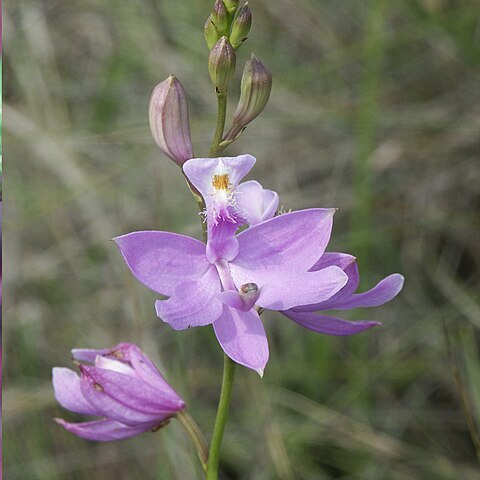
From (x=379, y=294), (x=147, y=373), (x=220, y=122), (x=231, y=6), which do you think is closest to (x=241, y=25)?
(x=231, y=6)

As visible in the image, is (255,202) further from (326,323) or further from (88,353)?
(88,353)

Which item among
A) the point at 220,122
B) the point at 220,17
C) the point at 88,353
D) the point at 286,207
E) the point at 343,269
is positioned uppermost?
the point at 220,17

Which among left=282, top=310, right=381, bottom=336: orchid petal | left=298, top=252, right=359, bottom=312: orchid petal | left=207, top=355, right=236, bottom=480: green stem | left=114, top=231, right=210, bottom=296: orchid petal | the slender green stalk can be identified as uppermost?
left=114, top=231, right=210, bottom=296: orchid petal

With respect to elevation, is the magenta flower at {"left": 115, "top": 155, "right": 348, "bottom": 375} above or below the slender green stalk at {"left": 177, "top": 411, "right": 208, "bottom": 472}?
above

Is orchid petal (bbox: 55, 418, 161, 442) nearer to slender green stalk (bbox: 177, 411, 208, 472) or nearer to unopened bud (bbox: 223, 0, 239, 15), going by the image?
slender green stalk (bbox: 177, 411, 208, 472)

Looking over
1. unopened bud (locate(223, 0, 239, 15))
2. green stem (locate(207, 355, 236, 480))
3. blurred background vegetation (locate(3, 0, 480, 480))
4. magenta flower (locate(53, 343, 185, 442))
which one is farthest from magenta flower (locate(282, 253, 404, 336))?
blurred background vegetation (locate(3, 0, 480, 480))

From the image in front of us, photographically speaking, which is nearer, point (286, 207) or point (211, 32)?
point (211, 32)

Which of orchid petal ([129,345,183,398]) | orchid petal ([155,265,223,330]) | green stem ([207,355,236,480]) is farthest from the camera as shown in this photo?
orchid petal ([129,345,183,398])

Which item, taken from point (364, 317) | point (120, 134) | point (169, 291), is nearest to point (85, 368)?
point (169, 291)
